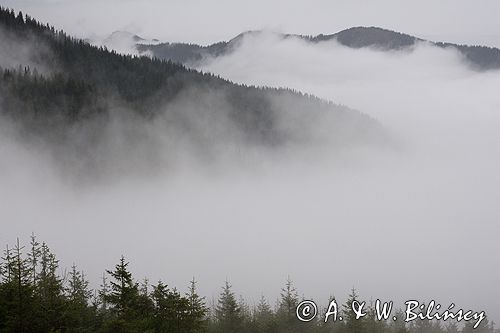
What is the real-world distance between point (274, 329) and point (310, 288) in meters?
138

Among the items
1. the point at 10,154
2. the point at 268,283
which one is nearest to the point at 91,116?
the point at 10,154

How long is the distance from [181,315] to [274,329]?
18.5m

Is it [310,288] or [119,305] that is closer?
[119,305]

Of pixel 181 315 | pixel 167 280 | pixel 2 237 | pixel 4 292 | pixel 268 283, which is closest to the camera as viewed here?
pixel 4 292

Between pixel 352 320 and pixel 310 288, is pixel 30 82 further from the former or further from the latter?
pixel 352 320

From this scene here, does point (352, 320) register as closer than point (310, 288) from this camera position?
Yes

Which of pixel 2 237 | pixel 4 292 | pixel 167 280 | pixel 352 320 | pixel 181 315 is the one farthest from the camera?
pixel 2 237

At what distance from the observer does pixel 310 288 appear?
17700cm

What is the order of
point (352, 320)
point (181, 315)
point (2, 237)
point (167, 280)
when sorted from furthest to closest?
point (2, 237)
point (167, 280)
point (352, 320)
point (181, 315)

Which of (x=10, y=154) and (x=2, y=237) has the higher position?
(x=10, y=154)

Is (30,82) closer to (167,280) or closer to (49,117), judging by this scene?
(49,117)

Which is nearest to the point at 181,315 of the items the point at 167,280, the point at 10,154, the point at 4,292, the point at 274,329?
the point at 4,292

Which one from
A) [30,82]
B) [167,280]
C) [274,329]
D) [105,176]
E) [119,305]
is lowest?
[274,329]

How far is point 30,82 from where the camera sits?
565ft
